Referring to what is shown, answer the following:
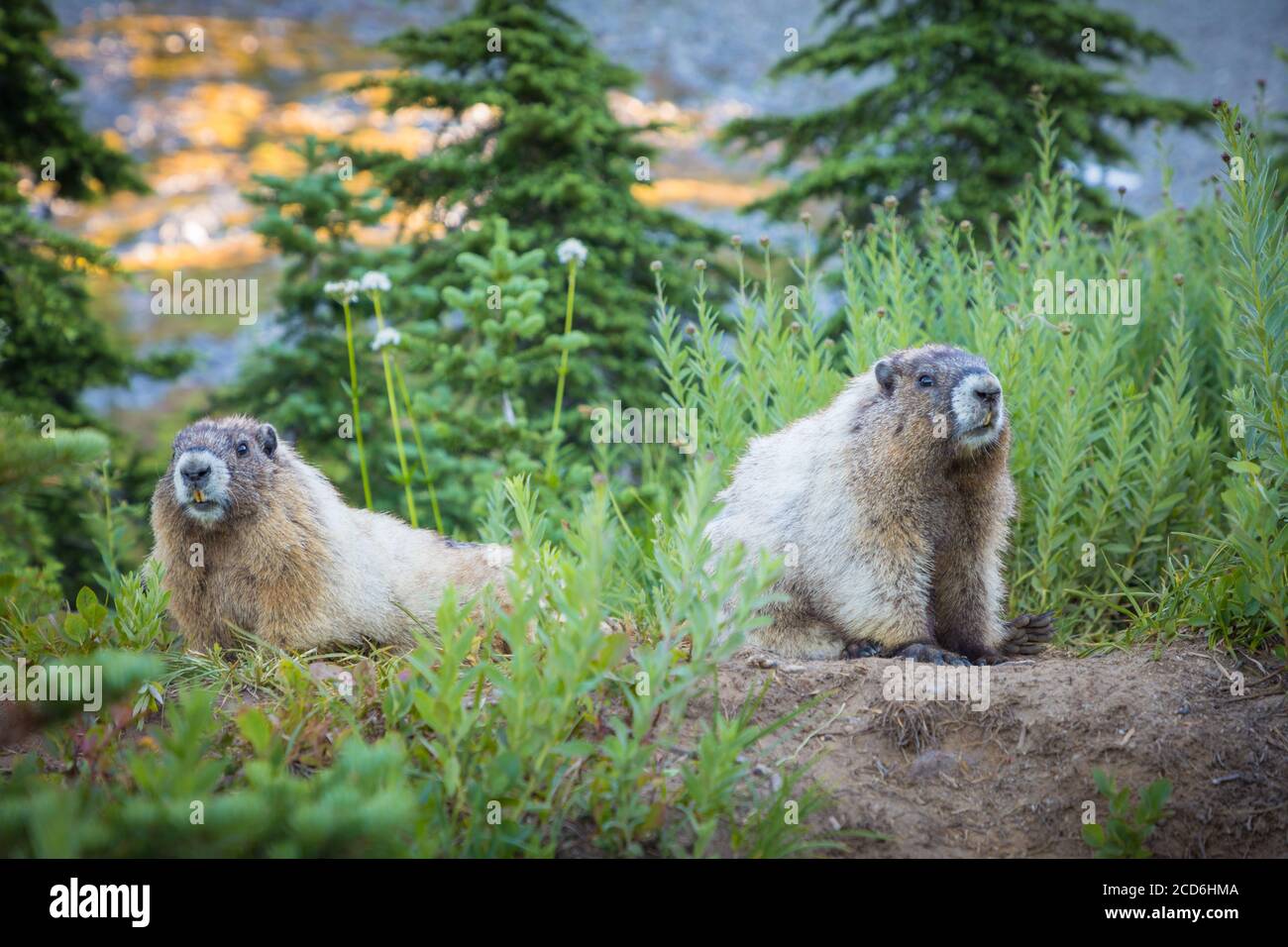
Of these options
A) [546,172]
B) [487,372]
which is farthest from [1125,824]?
[546,172]

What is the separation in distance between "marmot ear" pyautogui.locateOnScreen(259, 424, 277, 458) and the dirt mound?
2829 millimetres

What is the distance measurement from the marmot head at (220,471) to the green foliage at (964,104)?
242 inches

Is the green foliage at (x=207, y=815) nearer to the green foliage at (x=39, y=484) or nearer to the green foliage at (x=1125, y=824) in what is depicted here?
the green foliage at (x=39, y=484)

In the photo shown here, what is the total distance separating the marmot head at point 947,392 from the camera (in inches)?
200

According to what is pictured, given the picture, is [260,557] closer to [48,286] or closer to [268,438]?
[268,438]

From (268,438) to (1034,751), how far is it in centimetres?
415

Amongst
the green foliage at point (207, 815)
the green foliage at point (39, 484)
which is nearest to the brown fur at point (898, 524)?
the green foliage at point (207, 815)

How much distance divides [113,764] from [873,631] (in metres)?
3.35

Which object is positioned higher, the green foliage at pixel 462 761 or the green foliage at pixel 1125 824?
the green foliage at pixel 462 761

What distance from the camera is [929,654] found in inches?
205

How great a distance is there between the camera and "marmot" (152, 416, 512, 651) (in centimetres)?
561

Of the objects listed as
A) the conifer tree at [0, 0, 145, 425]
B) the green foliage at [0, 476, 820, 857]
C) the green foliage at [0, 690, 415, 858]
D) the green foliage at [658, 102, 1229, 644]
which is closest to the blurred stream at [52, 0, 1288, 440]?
the conifer tree at [0, 0, 145, 425]

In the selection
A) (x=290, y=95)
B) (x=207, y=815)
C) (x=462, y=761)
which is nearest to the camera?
(x=207, y=815)
